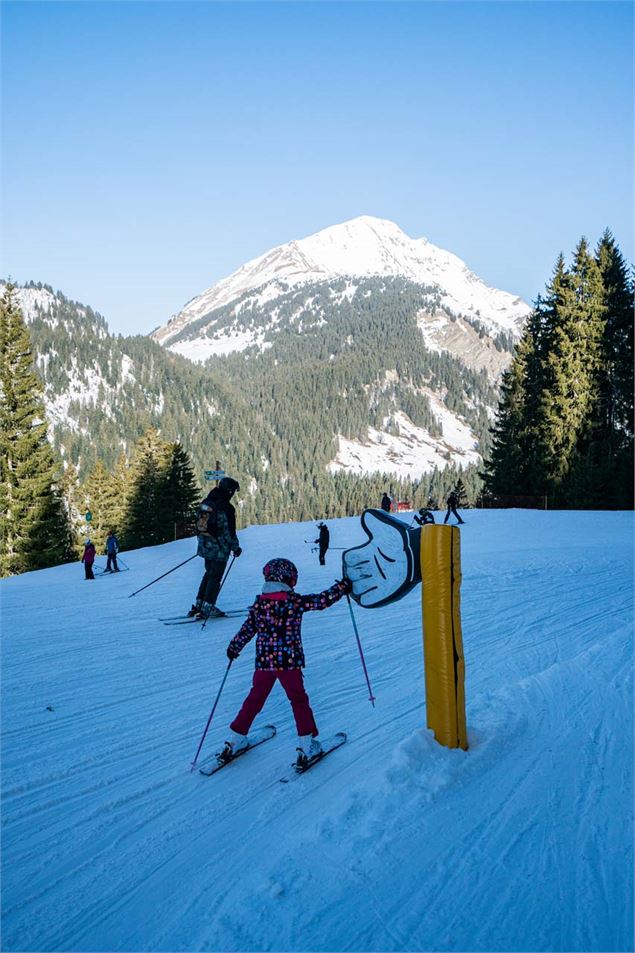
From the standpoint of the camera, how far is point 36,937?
9.21 ft

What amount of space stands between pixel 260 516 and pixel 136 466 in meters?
83.2

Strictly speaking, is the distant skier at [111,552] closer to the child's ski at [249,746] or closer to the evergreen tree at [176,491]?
the child's ski at [249,746]

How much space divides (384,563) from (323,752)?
5.13 ft

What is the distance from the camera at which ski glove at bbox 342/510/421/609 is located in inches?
171

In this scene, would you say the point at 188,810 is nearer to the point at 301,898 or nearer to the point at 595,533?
the point at 301,898

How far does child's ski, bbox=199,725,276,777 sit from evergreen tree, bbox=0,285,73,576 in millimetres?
27604

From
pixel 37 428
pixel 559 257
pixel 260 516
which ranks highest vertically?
pixel 559 257

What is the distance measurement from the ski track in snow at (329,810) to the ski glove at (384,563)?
3.68 ft

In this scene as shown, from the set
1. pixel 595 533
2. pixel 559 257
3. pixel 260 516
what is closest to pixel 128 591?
pixel 595 533

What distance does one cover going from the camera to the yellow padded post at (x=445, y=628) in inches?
165

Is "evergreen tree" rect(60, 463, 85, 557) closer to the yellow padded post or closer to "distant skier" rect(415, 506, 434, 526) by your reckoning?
"distant skier" rect(415, 506, 434, 526)

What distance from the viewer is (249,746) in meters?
4.64

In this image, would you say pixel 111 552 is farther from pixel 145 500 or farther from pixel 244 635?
pixel 145 500

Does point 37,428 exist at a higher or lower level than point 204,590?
higher
